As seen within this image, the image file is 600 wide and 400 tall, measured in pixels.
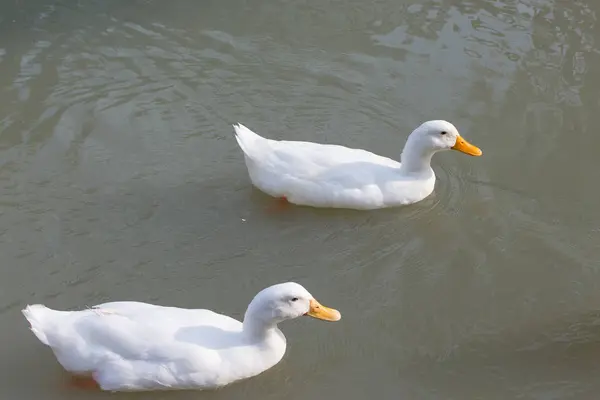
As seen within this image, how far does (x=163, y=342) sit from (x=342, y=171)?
207 cm

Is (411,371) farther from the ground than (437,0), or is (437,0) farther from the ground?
(437,0)

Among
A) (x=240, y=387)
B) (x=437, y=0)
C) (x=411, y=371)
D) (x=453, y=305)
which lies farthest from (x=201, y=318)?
(x=437, y=0)

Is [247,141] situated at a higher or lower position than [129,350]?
higher

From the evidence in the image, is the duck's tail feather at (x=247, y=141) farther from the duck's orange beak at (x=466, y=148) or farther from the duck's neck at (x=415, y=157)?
the duck's orange beak at (x=466, y=148)

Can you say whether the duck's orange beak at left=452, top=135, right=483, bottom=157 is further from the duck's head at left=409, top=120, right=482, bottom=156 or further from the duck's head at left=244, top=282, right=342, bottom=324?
the duck's head at left=244, top=282, right=342, bottom=324

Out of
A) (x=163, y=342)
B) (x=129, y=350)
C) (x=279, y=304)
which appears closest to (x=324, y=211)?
(x=279, y=304)

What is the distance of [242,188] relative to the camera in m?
6.72

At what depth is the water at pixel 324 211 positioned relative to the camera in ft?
17.6

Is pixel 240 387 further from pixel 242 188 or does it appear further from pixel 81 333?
pixel 242 188

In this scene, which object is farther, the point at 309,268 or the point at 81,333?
the point at 309,268

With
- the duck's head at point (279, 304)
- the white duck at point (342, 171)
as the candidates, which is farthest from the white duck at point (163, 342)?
the white duck at point (342, 171)

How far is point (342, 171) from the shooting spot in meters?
6.39

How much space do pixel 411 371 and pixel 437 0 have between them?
5159 mm

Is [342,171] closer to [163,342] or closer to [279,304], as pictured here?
[279,304]
